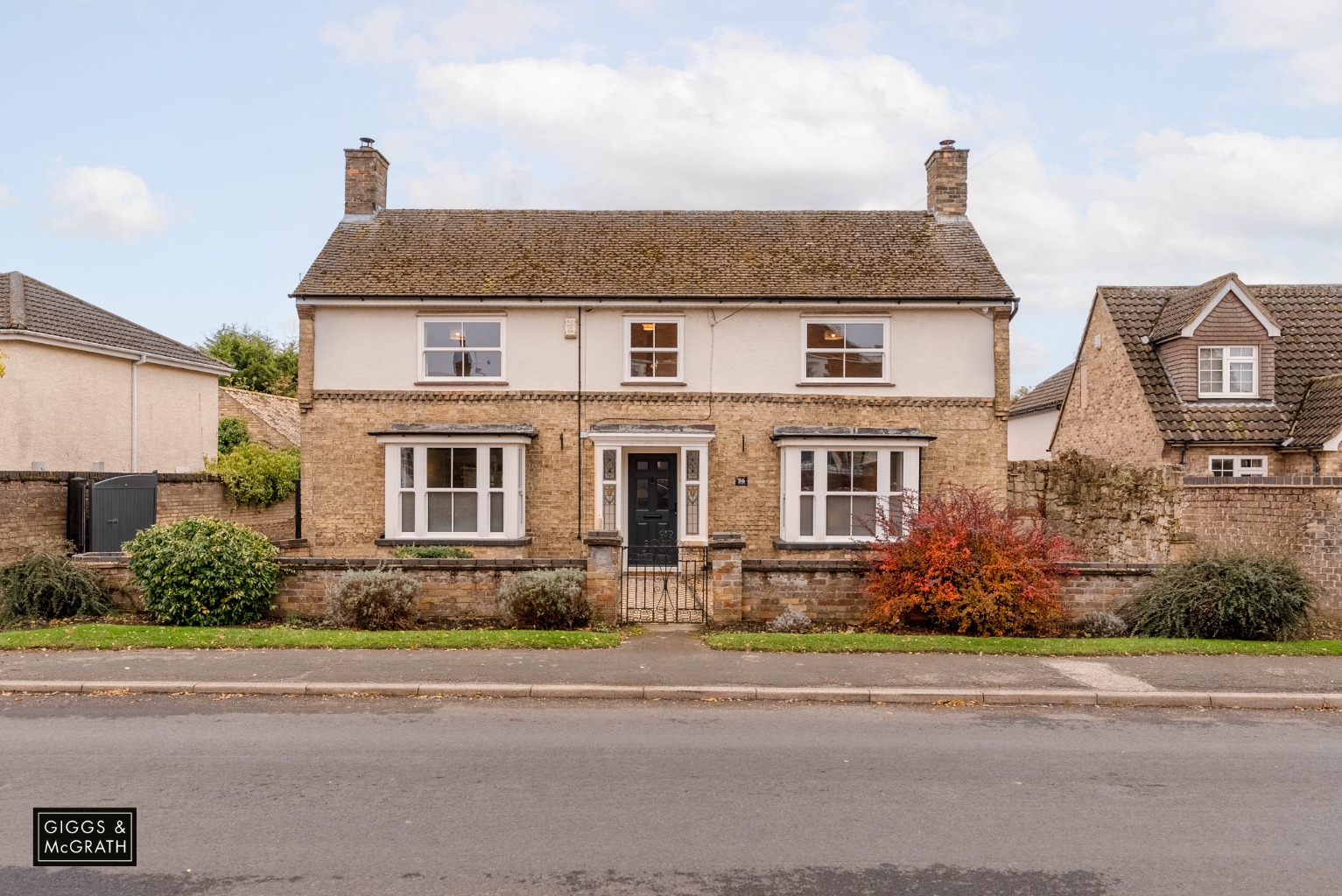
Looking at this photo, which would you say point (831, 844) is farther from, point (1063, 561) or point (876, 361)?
point (876, 361)

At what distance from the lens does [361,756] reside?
696cm

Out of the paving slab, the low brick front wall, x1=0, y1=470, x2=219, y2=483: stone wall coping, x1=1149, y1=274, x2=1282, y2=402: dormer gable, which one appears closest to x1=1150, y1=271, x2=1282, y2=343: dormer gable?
x1=1149, y1=274, x2=1282, y2=402: dormer gable

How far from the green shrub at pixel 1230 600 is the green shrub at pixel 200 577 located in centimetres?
Answer: 1268

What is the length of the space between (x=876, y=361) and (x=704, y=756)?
1265 cm

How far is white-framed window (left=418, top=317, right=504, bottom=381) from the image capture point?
18031mm

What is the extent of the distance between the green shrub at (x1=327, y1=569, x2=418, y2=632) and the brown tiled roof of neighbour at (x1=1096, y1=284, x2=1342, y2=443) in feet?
49.6

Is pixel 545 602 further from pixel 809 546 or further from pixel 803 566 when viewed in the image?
pixel 809 546

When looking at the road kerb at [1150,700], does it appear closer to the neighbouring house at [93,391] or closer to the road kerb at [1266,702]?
the road kerb at [1266,702]

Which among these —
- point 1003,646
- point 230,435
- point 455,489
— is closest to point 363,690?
point 1003,646

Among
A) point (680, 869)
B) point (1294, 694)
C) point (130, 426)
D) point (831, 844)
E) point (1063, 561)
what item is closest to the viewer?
point (680, 869)

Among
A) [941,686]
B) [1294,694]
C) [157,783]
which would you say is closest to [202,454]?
[157,783]

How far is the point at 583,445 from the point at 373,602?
6.77 m

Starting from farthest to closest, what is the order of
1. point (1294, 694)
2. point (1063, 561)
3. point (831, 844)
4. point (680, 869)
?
point (1063, 561)
point (1294, 694)
point (831, 844)
point (680, 869)

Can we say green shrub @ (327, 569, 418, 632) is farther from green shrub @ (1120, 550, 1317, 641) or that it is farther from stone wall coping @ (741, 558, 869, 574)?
green shrub @ (1120, 550, 1317, 641)
